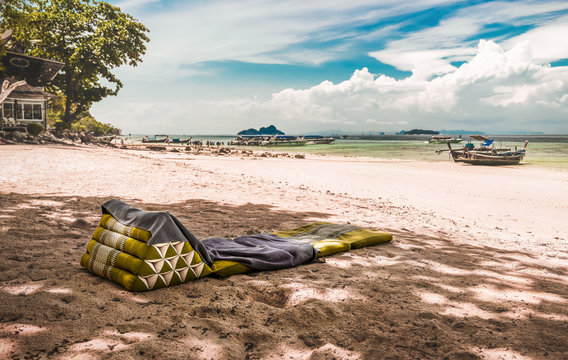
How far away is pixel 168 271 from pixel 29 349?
4.33 ft

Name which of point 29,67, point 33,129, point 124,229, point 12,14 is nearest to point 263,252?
point 124,229

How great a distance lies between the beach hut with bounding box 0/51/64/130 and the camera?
23.5 meters

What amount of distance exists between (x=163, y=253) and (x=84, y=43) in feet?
129

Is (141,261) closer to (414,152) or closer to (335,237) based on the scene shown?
(335,237)

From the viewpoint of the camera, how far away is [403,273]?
439 cm

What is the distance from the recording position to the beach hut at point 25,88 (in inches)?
926

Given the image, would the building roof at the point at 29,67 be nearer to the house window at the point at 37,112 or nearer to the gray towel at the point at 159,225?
the house window at the point at 37,112

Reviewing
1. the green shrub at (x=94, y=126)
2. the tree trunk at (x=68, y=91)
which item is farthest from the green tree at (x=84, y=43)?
the green shrub at (x=94, y=126)

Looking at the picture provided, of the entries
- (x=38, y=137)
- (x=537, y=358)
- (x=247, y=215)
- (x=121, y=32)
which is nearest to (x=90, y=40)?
(x=121, y=32)

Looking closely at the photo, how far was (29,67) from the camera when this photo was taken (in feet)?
80.1

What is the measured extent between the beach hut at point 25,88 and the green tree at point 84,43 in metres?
4.79

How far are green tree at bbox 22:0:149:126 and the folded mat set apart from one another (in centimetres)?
3783

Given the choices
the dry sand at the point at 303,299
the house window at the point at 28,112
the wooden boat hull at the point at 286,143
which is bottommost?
the dry sand at the point at 303,299

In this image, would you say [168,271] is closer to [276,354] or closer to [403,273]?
[276,354]
